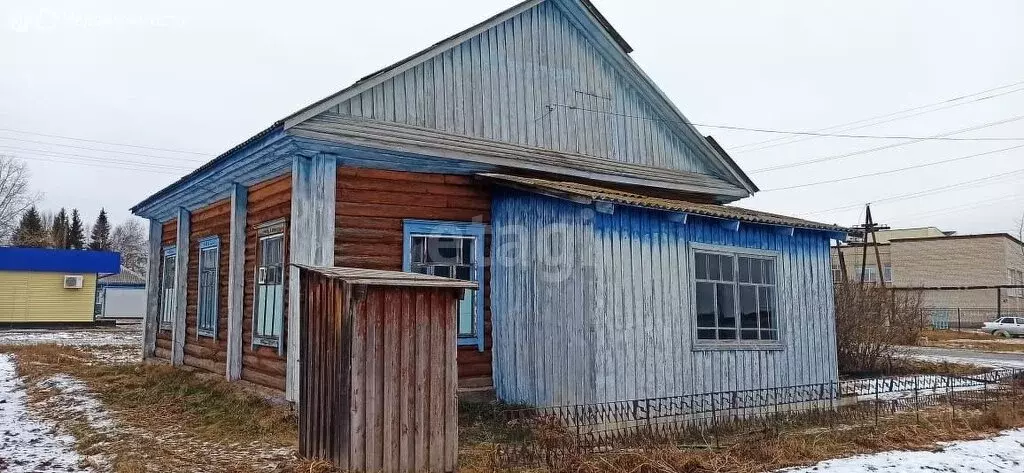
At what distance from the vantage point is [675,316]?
30.6 feet

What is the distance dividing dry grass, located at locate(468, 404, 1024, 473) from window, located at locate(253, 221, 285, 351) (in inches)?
155

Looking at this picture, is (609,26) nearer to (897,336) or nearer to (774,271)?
(774,271)

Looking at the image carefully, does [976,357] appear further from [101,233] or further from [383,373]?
[101,233]

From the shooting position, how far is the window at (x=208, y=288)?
485 inches

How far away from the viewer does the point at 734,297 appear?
10.1 m

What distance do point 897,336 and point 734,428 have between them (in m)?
11.6

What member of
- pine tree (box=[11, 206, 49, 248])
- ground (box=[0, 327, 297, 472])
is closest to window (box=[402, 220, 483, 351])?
ground (box=[0, 327, 297, 472])

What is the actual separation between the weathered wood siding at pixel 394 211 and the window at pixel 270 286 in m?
1.15

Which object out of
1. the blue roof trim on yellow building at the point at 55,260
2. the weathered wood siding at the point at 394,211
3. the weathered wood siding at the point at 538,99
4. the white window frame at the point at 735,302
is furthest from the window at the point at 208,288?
the blue roof trim on yellow building at the point at 55,260

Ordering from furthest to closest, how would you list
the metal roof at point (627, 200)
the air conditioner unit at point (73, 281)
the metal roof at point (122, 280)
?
the metal roof at point (122, 280) < the air conditioner unit at point (73, 281) < the metal roof at point (627, 200)

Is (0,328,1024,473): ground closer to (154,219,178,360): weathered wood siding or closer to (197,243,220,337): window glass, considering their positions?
(197,243,220,337): window glass

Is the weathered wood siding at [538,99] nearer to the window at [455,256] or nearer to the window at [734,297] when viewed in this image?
the window at [455,256]

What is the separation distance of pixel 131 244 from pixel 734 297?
342 ft

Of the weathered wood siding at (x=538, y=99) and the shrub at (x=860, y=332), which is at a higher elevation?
the weathered wood siding at (x=538, y=99)
